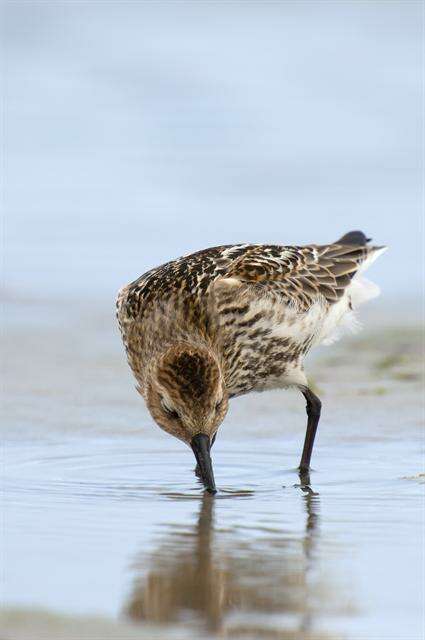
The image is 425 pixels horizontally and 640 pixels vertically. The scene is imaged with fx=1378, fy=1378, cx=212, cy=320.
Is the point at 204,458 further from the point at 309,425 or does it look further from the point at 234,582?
the point at 234,582

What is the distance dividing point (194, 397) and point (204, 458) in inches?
12.5

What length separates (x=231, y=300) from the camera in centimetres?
804

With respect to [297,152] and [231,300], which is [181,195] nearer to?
[297,152]

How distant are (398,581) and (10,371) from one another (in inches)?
238

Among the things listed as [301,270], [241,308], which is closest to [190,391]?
[241,308]

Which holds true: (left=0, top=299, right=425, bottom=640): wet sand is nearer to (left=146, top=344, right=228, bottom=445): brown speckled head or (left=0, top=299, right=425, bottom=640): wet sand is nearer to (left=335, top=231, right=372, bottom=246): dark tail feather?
(left=146, top=344, right=228, bottom=445): brown speckled head

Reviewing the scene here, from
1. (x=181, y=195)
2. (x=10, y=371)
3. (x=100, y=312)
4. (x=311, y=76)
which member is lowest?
(x=10, y=371)

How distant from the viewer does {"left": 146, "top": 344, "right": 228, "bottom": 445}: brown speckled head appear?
705 cm

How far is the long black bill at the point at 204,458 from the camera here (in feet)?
23.2

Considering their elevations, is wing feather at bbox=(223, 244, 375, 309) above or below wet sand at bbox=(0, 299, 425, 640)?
above

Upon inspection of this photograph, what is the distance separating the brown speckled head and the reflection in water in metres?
0.77

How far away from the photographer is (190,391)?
7.07m

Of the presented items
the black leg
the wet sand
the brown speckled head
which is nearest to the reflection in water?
the wet sand

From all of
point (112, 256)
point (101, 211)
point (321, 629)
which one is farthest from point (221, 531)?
point (101, 211)
